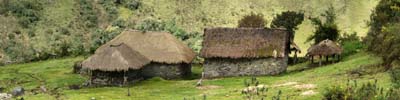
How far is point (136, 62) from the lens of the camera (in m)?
46.5

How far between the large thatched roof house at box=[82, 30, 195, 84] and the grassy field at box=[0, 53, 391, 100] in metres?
1.62

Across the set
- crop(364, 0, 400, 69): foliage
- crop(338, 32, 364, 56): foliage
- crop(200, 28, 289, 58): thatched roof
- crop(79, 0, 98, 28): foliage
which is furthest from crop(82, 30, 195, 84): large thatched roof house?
crop(79, 0, 98, 28): foliage

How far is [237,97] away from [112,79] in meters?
16.3

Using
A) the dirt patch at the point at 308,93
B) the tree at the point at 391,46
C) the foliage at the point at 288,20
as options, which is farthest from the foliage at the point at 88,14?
the dirt patch at the point at 308,93

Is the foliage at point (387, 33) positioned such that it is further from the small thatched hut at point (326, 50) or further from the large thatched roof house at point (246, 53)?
the large thatched roof house at point (246, 53)

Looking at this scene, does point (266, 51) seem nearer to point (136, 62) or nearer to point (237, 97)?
point (136, 62)

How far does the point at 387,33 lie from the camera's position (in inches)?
1553

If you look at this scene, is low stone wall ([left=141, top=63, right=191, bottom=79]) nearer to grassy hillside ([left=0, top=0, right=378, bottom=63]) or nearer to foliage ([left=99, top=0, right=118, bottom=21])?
grassy hillside ([left=0, top=0, right=378, bottom=63])

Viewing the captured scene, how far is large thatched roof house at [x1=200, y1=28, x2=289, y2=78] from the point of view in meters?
48.2

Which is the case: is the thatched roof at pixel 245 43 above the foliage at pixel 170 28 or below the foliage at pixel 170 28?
above

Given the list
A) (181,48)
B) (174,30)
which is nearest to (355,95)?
(181,48)

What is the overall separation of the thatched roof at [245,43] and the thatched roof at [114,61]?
590 centimetres

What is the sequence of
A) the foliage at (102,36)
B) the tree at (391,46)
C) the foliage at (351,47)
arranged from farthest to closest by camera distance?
the foliage at (102,36)
the foliage at (351,47)
the tree at (391,46)

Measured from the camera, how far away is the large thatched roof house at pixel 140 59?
45.3m
